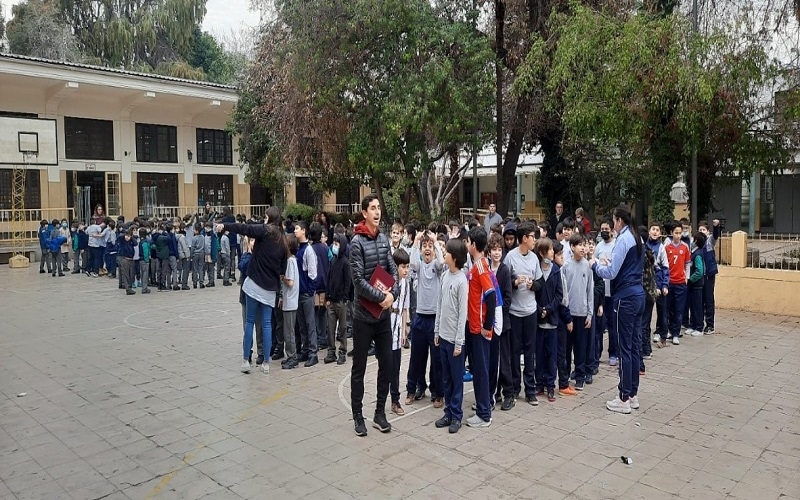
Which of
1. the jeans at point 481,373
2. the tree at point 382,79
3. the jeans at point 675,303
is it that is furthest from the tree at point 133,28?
the jeans at point 481,373

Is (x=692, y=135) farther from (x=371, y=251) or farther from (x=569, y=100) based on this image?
(x=371, y=251)

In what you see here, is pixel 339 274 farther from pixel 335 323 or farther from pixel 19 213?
pixel 19 213

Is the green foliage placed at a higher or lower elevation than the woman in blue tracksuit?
higher

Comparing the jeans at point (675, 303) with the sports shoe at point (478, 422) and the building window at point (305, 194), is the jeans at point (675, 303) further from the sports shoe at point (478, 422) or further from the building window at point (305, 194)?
the building window at point (305, 194)

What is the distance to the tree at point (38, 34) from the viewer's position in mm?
32219

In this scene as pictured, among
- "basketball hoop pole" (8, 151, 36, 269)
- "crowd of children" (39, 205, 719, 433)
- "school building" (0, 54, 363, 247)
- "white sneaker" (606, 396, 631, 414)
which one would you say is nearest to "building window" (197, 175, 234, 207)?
"school building" (0, 54, 363, 247)

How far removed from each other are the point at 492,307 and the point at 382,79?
Answer: 11.8 meters

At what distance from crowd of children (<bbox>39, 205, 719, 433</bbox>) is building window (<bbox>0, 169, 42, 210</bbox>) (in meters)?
18.8

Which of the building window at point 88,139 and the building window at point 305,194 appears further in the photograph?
the building window at point 305,194

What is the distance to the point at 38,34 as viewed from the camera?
32.3 m

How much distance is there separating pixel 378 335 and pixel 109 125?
966 inches

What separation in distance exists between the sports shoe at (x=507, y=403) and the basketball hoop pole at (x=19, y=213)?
20.0m

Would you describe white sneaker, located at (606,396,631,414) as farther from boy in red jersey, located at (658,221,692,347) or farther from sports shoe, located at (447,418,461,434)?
boy in red jersey, located at (658,221,692,347)

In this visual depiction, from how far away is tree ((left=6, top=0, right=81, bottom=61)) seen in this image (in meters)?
32.2
